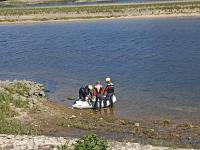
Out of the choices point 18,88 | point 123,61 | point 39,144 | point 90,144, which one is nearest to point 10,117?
point 18,88

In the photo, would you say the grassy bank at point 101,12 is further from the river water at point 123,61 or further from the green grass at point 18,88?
the green grass at point 18,88

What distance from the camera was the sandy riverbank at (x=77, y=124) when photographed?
65.7 ft

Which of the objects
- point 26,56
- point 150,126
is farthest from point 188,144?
point 26,56

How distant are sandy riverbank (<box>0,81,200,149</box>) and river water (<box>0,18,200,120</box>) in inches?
53.3

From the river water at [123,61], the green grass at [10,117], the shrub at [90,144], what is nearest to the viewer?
the shrub at [90,144]

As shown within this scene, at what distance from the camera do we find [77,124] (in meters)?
22.1

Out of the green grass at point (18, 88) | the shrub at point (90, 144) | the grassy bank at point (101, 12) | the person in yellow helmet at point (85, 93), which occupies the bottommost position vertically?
the person in yellow helmet at point (85, 93)

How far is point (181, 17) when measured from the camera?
68.0 meters

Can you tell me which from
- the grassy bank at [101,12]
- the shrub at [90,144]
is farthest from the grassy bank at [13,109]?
the grassy bank at [101,12]

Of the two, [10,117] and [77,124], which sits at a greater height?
[10,117]

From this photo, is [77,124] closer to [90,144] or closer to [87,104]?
[87,104]

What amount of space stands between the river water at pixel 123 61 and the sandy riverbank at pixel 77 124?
1.35 meters

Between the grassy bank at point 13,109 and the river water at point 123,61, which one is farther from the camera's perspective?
the river water at point 123,61

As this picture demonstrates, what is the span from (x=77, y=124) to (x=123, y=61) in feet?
56.3
